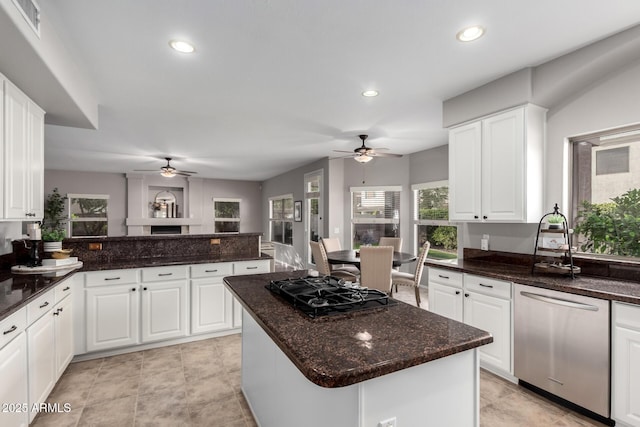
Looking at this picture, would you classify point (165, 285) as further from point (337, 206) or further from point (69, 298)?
point (337, 206)

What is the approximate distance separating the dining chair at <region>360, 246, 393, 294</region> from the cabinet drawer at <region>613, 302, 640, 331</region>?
2.24 metres

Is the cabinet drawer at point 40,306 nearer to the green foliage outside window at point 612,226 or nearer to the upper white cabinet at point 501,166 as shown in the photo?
the upper white cabinet at point 501,166

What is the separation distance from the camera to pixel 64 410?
2289 millimetres

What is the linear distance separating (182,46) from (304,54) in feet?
2.96

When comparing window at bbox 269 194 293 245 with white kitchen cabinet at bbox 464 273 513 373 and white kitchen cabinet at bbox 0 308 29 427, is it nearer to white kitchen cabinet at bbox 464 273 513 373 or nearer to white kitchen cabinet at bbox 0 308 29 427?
white kitchen cabinet at bbox 464 273 513 373

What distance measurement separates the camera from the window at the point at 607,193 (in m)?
2.48

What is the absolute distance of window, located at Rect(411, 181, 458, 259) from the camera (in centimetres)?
568

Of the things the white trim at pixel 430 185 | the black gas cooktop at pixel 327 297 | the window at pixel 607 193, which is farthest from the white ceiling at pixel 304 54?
the black gas cooktop at pixel 327 297

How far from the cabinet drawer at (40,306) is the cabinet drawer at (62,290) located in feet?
0.33

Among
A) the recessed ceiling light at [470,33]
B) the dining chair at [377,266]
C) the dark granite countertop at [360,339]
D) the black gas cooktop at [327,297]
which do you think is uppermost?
the recessed ceiling light at [470,33]

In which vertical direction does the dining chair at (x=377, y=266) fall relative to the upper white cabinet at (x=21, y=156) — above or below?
below

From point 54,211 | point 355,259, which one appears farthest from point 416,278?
point 54,211

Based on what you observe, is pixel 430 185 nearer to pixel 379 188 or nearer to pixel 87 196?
pixel 379 188

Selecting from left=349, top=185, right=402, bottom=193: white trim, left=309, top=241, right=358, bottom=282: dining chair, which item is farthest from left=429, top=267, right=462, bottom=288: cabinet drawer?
left=349, top=185, right=402, bottom=193: white trim
